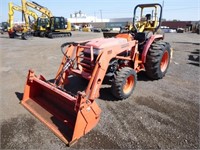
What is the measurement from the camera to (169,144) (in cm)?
294

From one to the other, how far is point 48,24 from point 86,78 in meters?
20.4

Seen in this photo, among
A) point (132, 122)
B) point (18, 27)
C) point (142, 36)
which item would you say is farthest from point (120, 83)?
point (18, 27)

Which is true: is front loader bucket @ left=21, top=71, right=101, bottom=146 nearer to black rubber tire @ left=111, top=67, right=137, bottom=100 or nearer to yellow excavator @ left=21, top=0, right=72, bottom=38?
black rubber tire @ left=111, top=67, right=137, bottom=100

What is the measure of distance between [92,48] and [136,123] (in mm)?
1920

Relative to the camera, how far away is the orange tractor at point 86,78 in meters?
3.10

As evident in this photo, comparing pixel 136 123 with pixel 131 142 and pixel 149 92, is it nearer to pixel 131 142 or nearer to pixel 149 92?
pixel 131 142

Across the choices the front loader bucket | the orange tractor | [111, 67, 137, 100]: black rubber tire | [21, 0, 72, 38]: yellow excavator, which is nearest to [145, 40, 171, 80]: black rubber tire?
the orange tractor

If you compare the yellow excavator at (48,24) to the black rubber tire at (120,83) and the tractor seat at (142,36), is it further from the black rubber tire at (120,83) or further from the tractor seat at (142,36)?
the black rubber tire at (120,83)

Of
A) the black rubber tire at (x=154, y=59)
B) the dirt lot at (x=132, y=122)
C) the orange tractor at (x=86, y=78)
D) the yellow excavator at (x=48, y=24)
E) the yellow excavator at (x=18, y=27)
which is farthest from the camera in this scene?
the yellow excavator at (x=48, y=24)

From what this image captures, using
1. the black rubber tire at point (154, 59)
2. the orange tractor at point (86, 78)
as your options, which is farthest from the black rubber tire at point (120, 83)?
the black rubber tire at point (154, 59)

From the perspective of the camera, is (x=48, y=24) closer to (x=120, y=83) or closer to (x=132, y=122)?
(x=120, y=83)

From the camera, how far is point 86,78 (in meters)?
4.14

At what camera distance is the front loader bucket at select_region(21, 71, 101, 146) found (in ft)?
9.68

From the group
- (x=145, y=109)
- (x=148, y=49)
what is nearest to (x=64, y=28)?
(x=148, y=49)
